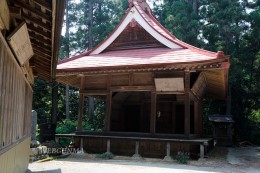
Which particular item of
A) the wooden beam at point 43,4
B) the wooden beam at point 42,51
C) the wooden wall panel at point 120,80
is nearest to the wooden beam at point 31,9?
the wooden beam at point 43,4

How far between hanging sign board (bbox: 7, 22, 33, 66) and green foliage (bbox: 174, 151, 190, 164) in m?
6.52

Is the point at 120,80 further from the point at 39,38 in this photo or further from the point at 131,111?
the point at 39,38

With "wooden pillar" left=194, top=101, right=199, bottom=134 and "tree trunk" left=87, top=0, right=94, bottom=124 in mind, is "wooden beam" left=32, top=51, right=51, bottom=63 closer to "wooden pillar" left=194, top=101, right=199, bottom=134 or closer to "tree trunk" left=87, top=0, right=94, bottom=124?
"wooden pillar" left=194, top=101, right=199, bottom=134

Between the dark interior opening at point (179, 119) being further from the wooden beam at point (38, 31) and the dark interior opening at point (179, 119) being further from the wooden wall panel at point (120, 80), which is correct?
the wooden beam at point (38, 31)

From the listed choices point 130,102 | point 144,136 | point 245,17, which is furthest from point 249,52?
point 144,136

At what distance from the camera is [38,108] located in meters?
24.7

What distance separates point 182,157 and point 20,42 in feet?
23.6

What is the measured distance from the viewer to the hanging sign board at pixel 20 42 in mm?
4188

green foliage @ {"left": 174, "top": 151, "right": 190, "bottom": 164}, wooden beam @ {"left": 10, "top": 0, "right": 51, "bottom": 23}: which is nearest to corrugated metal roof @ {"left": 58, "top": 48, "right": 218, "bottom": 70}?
green foliage @ {"left": 174, "top": 151, "right": 190, "bottom": 164}

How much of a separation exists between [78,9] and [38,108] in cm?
1194

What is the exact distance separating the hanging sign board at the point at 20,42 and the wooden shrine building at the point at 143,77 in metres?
6.11

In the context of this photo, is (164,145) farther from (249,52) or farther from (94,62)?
(249,52)

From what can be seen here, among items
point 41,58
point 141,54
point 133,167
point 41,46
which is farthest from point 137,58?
point 41,46

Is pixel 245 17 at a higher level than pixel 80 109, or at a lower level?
higher
